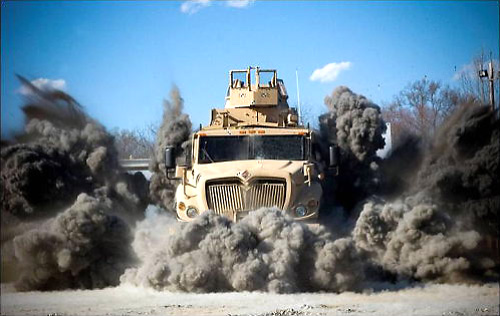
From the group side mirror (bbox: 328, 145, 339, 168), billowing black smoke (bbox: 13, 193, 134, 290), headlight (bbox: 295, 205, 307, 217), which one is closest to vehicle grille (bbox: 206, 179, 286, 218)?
headlight (bbox: 295, 205, 307, 217)

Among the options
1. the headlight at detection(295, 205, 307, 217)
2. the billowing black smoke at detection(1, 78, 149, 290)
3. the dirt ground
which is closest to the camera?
the dirt ground

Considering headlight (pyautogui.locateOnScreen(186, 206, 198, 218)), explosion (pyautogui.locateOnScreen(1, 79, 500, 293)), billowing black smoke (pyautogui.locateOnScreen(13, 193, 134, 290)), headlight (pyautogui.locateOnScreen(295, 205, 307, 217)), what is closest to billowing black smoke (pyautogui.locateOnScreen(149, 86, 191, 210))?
explosion (pyautogui.locateOnScreen(1, 79, 500, 293))

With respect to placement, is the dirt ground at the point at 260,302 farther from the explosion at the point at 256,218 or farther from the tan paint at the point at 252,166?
the tan paint at the point at 252,166

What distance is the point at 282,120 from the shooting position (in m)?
17.0

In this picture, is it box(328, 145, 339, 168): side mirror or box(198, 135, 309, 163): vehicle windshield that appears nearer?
box(198, 135, 309, 163): vehicle windshield

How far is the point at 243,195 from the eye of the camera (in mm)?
15086

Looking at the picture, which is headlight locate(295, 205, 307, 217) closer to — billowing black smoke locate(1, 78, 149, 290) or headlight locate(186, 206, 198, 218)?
headlight locate(186, 206, 198, 218)

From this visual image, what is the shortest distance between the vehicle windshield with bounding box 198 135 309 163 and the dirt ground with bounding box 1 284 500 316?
3.18 metres

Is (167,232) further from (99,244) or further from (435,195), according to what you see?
(435,195)

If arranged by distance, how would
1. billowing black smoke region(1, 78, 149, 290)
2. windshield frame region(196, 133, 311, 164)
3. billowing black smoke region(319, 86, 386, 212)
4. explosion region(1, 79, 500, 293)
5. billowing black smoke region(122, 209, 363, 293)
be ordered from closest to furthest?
1. billowing black smoke region(122, 209, 363, 293)
2. explosion region(1, 79, 500, 293)
3. billowing black smoke region(1, 78, 149, 290)
4. windshield frame region(196, 133, 311, 164)
5. billowing black smoke region(319, 86, 386, 212)

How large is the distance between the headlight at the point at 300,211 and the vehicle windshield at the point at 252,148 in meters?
1.10

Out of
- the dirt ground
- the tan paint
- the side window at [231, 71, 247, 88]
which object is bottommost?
the dirt ground

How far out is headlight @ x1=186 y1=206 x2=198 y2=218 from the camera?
607 inches

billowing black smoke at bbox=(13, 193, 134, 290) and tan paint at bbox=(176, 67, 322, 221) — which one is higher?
tan paint at bbox=(176, 67, 322, 221)
